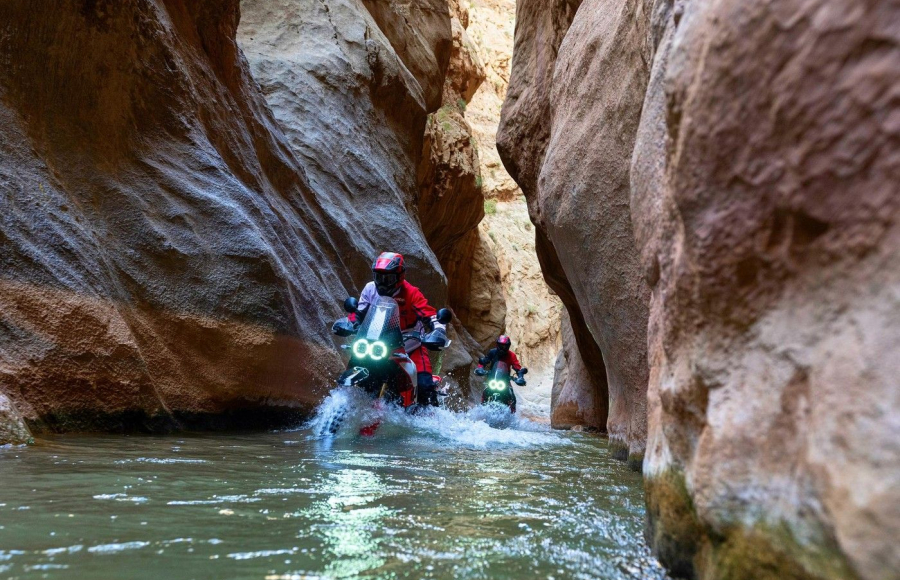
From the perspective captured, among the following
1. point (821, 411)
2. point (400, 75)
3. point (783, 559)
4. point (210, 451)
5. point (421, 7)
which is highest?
point (421, 7)

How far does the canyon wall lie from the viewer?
4.09 feet

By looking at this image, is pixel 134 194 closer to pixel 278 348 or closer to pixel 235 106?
pixel 278 348

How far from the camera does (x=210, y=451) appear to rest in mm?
4656

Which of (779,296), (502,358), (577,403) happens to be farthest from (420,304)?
(577,403)

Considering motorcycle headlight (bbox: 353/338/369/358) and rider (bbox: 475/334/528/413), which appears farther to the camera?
rider (bbox: 475/334/528/413)

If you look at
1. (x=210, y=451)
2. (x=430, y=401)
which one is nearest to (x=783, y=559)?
(x=210, y=451)

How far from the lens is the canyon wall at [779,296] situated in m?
1.25

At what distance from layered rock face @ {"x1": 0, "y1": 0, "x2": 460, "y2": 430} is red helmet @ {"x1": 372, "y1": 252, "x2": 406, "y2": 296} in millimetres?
1210

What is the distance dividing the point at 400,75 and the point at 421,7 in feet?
12.3

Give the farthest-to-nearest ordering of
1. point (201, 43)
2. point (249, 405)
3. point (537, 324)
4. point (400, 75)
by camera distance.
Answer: point (537, 324)
point (400, 75)
point (201, 43)
point (249, 405)

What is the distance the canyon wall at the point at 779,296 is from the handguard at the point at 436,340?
4544 millimetres

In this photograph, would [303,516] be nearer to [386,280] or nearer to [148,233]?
[386,280]

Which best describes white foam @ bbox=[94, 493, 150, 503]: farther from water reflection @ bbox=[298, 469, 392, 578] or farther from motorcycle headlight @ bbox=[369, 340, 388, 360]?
motorcycle headlight @ bbox=[369, 340, 388, 360]

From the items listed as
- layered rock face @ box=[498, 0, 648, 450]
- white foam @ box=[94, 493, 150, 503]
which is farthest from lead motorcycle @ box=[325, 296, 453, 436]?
white foam @ box=[94, 493, 150, 503]
